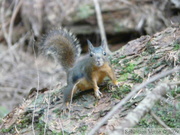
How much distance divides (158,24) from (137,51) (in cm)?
390

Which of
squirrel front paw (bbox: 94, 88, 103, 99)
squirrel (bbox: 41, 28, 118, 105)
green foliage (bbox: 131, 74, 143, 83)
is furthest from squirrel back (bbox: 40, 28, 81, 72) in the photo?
green foliage (bbox: 131, 74, 143, 83)

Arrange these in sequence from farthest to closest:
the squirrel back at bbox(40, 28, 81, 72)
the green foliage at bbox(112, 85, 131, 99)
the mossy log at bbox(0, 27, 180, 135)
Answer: the squirrel back at bbox(40, 28, 81, 72)
the green foliage at bbox(112, 85, 131, 99)
the mossy log at bbox(0, 27, 180, 135)

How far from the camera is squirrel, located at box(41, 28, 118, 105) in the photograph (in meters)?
3.72

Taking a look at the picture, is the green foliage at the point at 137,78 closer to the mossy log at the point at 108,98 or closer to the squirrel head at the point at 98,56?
the mossy log at the point at 108,98

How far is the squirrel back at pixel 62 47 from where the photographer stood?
4.30m

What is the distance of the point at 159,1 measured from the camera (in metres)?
7.97

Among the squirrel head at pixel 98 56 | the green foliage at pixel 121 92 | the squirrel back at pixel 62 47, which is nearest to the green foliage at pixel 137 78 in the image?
the green foliage at pixel 121 92

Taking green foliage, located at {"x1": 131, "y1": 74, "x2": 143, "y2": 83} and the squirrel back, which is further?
the squirrel back

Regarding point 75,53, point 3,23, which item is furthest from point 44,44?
point 3,23

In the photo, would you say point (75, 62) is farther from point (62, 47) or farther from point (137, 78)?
point (137, 78)

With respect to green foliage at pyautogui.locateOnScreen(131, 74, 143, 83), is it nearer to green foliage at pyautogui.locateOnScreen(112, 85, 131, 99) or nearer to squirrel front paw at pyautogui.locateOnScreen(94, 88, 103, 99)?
green foliage at pyautogui.locateOnScreen(112, 85, 131, 99)

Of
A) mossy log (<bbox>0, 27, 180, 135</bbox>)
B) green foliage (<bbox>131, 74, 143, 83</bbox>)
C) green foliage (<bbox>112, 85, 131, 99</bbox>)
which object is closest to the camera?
mossy log (<bbox>0, 27, 180, 135</bbox>)

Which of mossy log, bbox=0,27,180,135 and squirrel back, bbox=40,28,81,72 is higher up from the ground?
squirrel back, bbox=40,28,81,72

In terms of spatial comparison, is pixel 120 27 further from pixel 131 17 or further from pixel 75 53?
pixel 75 53
